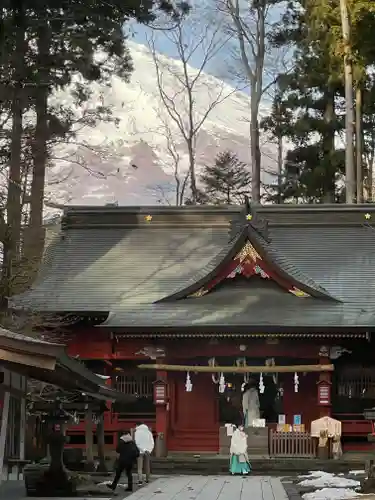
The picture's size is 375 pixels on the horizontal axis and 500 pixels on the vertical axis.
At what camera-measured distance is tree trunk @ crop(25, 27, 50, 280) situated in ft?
71.1

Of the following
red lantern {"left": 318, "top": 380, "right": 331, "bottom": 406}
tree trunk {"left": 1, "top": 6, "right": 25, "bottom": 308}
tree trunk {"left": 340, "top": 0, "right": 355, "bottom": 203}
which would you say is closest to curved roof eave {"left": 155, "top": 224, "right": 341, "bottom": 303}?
red lantern {"left": 318, "top": 380, "right": 331, "bottom": 406}

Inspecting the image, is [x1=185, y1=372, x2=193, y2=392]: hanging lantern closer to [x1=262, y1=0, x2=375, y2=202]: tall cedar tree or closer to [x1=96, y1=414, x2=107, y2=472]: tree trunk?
[x1=96, y1=414, x2=107, y2=472]: tree trunk

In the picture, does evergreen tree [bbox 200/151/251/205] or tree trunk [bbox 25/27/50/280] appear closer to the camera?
tree trunk [bbox 25/27/50/280]

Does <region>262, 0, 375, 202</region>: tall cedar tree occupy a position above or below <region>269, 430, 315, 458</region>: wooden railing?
above

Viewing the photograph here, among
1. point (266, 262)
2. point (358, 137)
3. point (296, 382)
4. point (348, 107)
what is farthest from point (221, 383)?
point (358, 137)

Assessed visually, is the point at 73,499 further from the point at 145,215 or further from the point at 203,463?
the point at 145,215

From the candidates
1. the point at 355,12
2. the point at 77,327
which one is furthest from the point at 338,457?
the point at 355,12

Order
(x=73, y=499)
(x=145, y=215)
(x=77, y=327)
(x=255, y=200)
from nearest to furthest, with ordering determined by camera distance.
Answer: (x=73, y=499), (x=77, y=327), (x=145, y=215), (x=255, y=200)

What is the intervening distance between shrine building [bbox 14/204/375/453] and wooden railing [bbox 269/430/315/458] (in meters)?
0.43

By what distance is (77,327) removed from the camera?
2209 cm

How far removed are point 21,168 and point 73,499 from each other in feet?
37.4

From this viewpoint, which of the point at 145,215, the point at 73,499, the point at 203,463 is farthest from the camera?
the point at 145,215

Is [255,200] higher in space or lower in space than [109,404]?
higher

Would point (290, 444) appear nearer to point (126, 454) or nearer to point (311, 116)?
point (126, 454)
